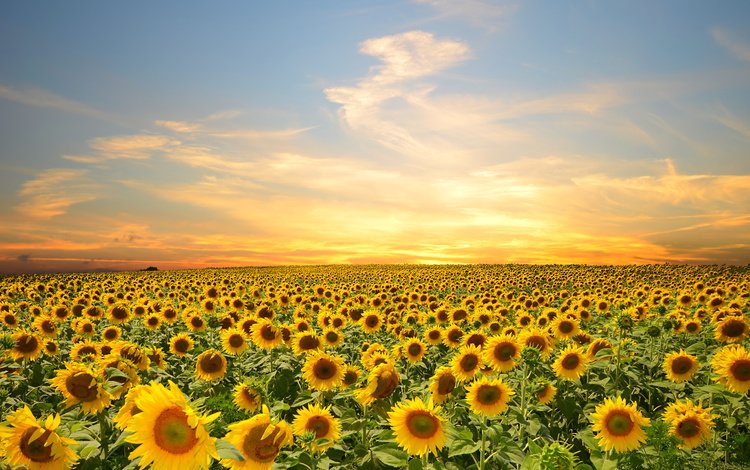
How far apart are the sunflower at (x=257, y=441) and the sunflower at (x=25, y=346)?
879 cm

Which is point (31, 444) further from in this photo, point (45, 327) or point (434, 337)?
point (45, 327)

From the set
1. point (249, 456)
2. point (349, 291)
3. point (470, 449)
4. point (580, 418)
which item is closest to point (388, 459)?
point (470, 449)

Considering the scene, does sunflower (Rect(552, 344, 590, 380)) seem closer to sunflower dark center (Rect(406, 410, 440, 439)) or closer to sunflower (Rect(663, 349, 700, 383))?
sunflower (Rect(663, 349, 700, 383))

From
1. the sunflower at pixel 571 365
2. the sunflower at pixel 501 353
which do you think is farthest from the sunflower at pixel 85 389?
the sunflower at pixel 571 365

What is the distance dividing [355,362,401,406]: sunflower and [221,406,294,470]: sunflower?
1.56 m

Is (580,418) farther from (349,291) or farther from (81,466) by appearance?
(349,291)

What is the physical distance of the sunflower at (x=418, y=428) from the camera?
4.73 m

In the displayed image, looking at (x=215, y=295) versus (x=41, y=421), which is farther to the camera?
(x=215, y=295)

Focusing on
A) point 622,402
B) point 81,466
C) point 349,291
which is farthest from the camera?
point 349,291

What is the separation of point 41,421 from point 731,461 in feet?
27.9

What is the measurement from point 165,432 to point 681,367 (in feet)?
30.1

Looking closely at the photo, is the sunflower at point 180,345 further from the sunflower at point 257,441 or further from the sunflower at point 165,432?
the sunflower at point 165,432

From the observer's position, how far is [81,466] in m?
4.55

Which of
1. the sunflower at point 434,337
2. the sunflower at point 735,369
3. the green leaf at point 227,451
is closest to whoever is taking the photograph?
the green leaf at point 227,451
